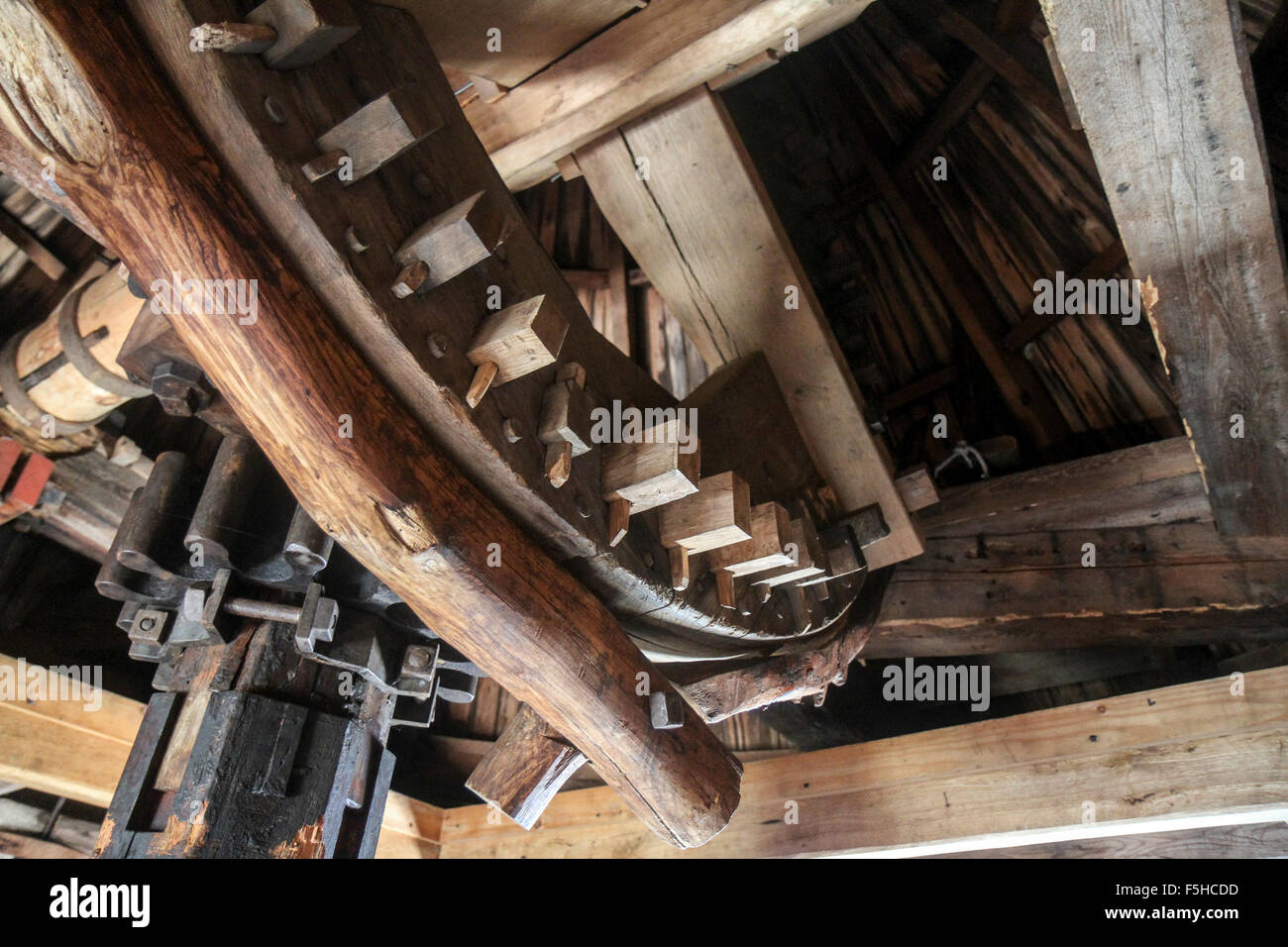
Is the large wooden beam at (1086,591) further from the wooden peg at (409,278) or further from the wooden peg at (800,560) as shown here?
the wooden peg at (409,278)

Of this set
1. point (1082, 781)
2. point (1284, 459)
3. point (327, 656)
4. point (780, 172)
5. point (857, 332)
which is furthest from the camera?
point (780, 172)

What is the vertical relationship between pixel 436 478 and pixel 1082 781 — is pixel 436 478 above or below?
above

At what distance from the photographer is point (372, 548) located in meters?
1.06

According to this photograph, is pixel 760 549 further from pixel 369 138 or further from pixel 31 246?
pixel 31 246

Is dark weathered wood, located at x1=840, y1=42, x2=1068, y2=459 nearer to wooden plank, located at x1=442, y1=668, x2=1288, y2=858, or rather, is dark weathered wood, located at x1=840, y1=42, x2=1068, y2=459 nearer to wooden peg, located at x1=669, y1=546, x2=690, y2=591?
wooden plank, located at x1=442, y1=668, x2=1288, y2=858

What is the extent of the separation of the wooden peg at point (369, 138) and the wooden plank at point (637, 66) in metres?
0.91

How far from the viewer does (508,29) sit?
1.54m

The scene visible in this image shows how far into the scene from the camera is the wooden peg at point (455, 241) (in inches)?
38.8

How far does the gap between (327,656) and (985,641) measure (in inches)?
86.8

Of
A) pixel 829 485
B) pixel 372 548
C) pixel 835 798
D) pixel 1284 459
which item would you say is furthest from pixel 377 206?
pixel 835 798

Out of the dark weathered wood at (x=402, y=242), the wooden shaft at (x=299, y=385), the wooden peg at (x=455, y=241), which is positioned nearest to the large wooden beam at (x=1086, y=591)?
the dark weathered wood at (x=402, y=242)

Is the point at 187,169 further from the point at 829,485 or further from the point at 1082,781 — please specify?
the point at 1082,781

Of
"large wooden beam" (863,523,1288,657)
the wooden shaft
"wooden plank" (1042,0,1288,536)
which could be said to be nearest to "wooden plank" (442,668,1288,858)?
"large wooden beam" (863,523,1288,657)

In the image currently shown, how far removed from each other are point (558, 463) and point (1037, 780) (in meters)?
2.11
